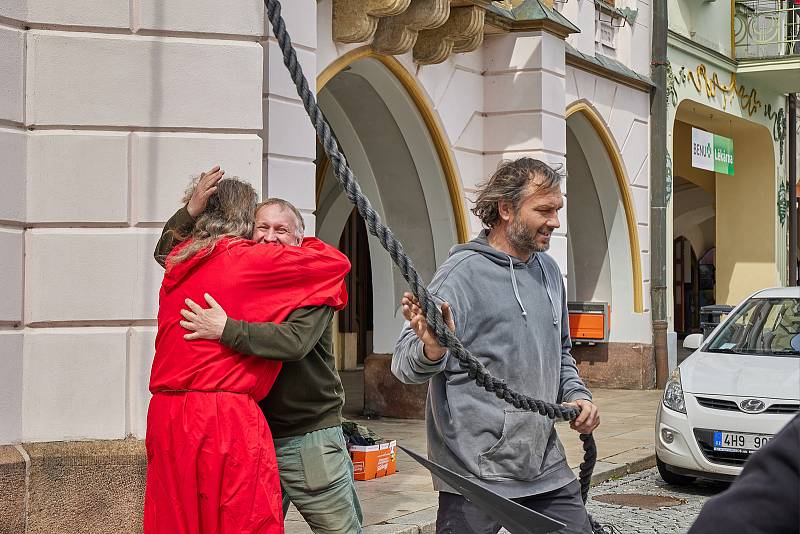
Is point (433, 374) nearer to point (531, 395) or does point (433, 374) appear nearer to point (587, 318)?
point (531, 395)

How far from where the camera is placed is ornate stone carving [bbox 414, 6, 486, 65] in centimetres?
1092

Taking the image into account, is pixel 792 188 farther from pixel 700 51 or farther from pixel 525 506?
pixel 525 506

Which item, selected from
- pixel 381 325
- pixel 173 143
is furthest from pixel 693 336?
pixel 173 143

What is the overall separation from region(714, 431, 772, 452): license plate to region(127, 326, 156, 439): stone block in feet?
14.3

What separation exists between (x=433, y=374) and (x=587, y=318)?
41.6 feet

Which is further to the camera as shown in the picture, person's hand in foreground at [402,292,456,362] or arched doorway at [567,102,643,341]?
arched doorway at [567,102,643,341]

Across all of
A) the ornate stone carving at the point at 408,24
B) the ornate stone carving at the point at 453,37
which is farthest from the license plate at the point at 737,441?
the ornate stone carving at the point at 453,37

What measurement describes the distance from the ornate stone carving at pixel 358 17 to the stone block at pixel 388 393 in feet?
11.7

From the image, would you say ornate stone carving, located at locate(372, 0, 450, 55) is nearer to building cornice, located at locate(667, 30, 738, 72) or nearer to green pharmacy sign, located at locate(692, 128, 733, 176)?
building cornice, located at locate(667, 30, 738, 72)

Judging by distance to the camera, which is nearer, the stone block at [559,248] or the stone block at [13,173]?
the stone block at [13,173]

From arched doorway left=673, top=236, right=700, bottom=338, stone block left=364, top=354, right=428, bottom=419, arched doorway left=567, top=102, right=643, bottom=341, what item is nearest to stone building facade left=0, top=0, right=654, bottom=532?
stone block left=364, top=354, right=428, bottom=419

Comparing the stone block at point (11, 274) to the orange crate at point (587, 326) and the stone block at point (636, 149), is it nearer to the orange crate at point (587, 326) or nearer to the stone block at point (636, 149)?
the orange crate at point (587, 326)

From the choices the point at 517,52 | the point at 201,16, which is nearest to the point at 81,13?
the point at 201,16

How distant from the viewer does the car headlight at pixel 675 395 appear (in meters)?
9.09
